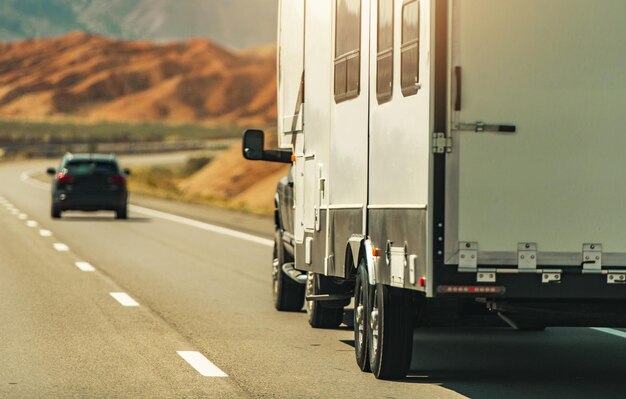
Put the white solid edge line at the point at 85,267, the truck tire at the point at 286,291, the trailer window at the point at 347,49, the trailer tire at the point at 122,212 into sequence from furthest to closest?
the trailer tire at the point at 122,212 → the white solid edge line at the point at 85,267 → the truck tire at the point at 286,291 → the trailer window at the point at 347,49

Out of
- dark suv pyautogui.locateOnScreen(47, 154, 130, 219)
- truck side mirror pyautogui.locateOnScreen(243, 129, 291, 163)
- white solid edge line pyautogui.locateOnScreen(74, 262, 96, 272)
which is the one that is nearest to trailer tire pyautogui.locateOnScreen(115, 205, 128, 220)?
dark suv pyautogui.locateOnScreen(47, 154, 130, 219)

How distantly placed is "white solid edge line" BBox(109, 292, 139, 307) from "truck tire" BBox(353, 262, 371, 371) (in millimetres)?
4772

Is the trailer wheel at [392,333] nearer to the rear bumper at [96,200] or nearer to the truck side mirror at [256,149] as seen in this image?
the truck side mirror at [256,149]

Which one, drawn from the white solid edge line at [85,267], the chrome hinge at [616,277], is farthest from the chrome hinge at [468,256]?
the white solid edge line at [85,267]

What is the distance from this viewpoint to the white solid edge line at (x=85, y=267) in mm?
18888

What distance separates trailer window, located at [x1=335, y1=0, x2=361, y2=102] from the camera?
10.1m

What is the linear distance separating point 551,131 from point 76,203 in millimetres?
24758

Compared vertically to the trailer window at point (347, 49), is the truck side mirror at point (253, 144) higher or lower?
lower

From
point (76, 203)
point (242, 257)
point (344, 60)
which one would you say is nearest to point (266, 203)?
point (76, 203)

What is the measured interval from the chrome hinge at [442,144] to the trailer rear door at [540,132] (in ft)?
0.13

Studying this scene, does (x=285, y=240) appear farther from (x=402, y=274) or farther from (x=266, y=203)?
(x=266, y=203)

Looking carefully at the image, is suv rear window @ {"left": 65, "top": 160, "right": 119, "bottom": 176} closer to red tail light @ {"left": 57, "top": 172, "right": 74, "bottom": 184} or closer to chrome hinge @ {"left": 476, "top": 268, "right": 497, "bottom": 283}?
red tail light @ {"left": 57, "top": 172, "right": 74, "bottom": 184}

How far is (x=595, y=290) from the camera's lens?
862 cm

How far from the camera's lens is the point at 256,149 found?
13.2m
